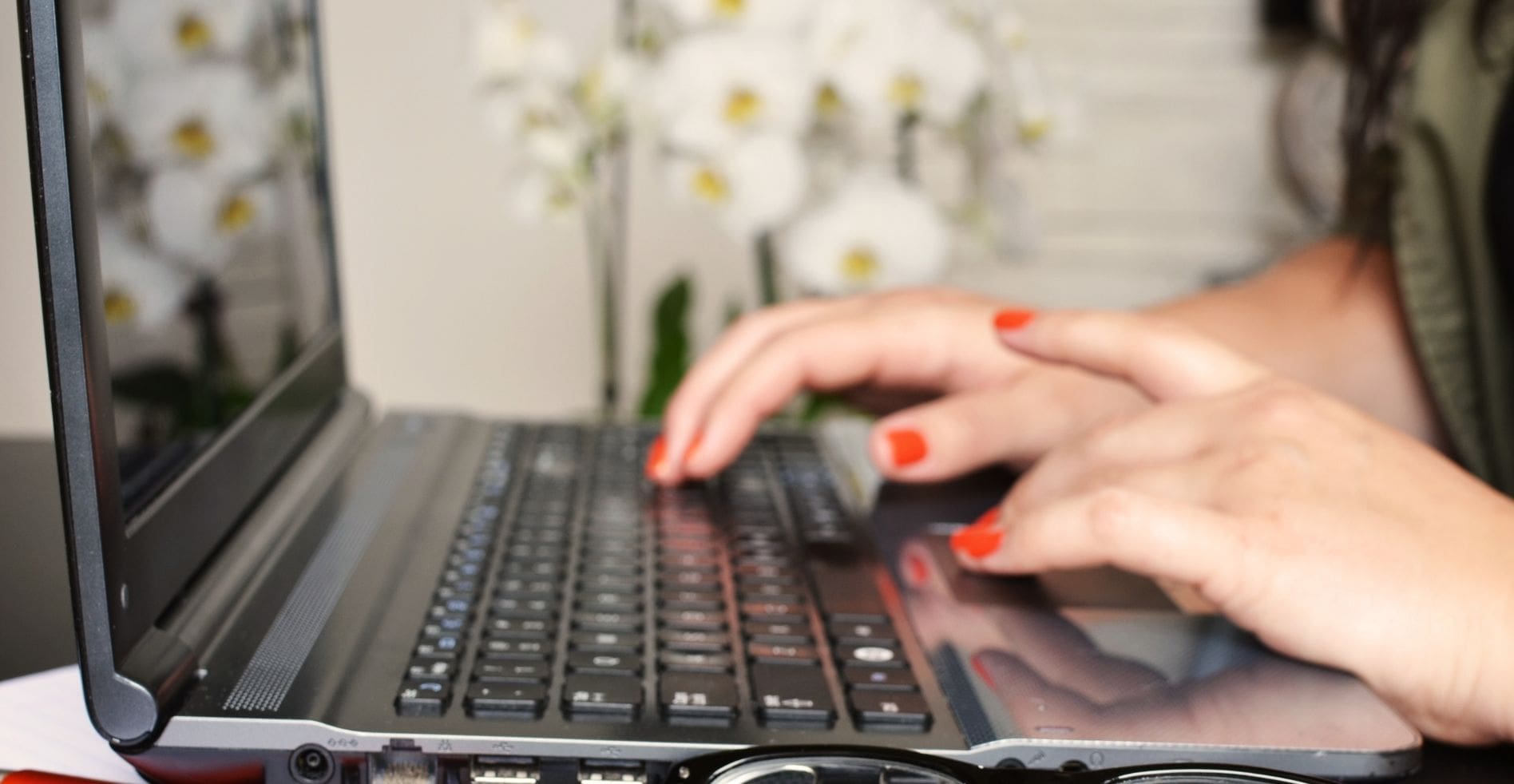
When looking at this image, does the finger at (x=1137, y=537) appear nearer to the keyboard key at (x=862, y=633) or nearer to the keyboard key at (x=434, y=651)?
the keyboard key at (x=862, y=633)

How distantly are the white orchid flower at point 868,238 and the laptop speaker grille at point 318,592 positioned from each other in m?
0.37

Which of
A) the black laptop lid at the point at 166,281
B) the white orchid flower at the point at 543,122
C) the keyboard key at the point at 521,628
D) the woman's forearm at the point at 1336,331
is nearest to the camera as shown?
the black laptop lid at the point at 166,281

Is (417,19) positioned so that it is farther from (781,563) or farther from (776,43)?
(781,563)

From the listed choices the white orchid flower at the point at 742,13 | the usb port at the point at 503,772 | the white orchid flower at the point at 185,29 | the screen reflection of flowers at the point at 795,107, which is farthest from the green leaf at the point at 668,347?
the usb port at the point at 503,772

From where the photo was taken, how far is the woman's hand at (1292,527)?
41cm

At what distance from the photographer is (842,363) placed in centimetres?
66

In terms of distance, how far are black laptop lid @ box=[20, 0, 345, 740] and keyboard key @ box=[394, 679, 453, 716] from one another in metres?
0.06

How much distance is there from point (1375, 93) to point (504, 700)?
2.10 feet

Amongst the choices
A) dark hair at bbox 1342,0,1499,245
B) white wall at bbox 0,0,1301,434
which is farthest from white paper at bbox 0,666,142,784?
white wall at bbox 0,0,1301,434

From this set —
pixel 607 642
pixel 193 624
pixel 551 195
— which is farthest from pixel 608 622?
pixel 551 195

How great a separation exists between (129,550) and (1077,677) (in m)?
0.27

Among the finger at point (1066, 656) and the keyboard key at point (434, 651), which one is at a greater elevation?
the keyboard key at point (434, 651)

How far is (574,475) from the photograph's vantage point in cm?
64

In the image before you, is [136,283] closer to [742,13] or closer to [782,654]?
[782,654]
